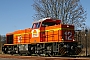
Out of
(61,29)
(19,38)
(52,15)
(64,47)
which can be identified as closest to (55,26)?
(61,29)

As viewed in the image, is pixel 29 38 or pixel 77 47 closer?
pixel 77 47

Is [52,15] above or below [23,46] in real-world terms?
above

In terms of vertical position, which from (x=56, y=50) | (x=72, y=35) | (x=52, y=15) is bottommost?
(x=56, y=50)

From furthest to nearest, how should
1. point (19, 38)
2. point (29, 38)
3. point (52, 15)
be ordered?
point (52, 15) < point (19, 38) < point (29, 38)

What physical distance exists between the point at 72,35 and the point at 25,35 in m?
6.87

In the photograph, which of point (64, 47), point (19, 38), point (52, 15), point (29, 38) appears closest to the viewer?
point (64, 47)

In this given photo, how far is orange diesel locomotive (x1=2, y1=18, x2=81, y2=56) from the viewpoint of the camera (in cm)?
2297

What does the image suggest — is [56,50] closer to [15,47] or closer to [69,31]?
[69,31]

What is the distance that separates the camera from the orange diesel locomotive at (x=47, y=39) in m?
23.0

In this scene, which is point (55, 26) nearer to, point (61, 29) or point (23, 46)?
point (61, 29)

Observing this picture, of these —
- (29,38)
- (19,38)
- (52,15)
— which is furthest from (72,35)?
(52,15)

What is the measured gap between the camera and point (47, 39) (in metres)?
24.8

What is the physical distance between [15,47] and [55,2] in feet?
41.4

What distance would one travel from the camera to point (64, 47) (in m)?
22.5
